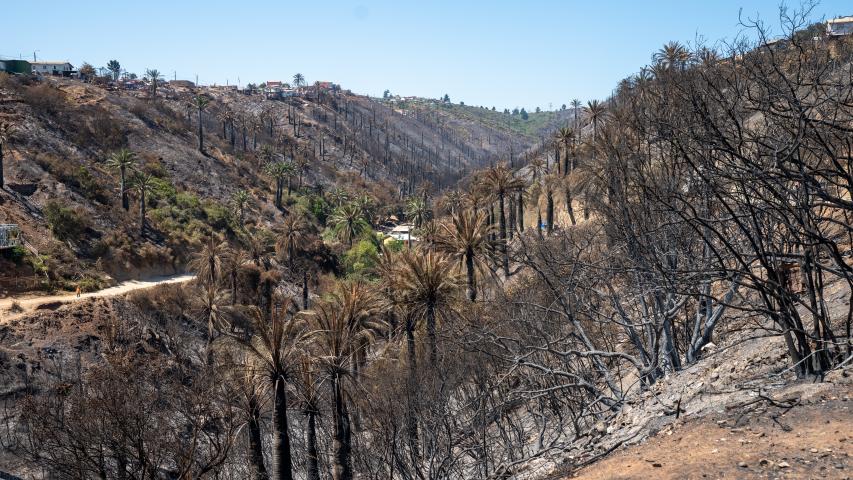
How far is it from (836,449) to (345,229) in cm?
6370

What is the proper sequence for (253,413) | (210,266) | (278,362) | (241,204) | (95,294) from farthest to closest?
(241,204), (210,266), (95,294), (253,413), (278,362)

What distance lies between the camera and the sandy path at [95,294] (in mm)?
39406

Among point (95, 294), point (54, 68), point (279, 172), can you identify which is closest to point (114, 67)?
point (54, 68)

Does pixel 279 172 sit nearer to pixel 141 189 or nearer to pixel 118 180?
pixel 118 180

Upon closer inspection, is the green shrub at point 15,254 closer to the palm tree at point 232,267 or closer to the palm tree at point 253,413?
the palm tree at point 232,267

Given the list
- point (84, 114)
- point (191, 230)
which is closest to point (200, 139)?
point (84, 114)

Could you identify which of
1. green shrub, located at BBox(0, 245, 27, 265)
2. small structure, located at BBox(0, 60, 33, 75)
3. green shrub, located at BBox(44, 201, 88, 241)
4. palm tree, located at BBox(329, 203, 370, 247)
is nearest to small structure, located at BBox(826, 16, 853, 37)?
palm tree, located at BBox(329, 203, 370, 247)

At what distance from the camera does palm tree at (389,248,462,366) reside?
23.9 meters

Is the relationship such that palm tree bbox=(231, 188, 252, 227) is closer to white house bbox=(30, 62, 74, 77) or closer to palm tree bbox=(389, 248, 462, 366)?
palm tree bbox=(389, 248, 462, 366)

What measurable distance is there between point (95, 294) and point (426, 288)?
31.0 m

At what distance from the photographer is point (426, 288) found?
78.3ft

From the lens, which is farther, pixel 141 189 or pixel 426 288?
pixel 141 189

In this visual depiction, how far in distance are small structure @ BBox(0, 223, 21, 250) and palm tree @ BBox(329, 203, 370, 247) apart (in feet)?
99.3

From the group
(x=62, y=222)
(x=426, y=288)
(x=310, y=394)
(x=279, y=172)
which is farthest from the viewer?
(x=279, y=172)
